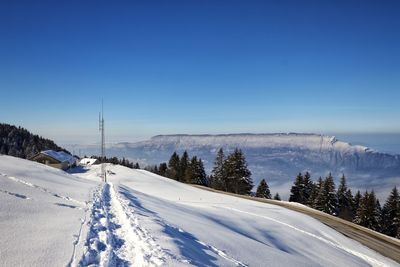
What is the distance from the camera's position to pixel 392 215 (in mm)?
54469

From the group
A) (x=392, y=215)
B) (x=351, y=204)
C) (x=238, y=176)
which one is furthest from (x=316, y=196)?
(x=238, y=176)

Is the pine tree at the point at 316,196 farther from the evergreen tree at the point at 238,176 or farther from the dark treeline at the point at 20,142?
the dark treeline at the point at 20,142

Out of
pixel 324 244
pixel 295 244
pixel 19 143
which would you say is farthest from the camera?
pixel 19 143

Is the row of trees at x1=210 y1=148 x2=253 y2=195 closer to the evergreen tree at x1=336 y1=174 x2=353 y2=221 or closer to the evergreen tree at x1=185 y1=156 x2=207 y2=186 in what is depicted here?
the evergreen tree at x1=185 y1=156 x2=207 y2=186

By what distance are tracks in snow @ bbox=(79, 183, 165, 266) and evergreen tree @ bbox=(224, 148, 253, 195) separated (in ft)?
165

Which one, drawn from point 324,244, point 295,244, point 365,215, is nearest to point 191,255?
point 295,244

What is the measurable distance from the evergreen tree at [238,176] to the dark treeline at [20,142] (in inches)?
3778

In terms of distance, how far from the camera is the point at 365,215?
168 feet

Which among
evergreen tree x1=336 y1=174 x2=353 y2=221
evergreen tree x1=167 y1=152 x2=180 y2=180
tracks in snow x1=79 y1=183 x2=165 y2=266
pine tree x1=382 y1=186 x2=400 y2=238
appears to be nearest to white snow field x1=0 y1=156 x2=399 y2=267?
tracks in snow x1=79 y1=183 x2=165 y2=266

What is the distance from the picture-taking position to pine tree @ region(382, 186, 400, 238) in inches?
2053

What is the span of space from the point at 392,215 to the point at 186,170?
39.2 metres

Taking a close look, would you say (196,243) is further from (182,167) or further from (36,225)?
(182,167)

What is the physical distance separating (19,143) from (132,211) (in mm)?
150079

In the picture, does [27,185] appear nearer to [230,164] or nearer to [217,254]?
[217,254]
